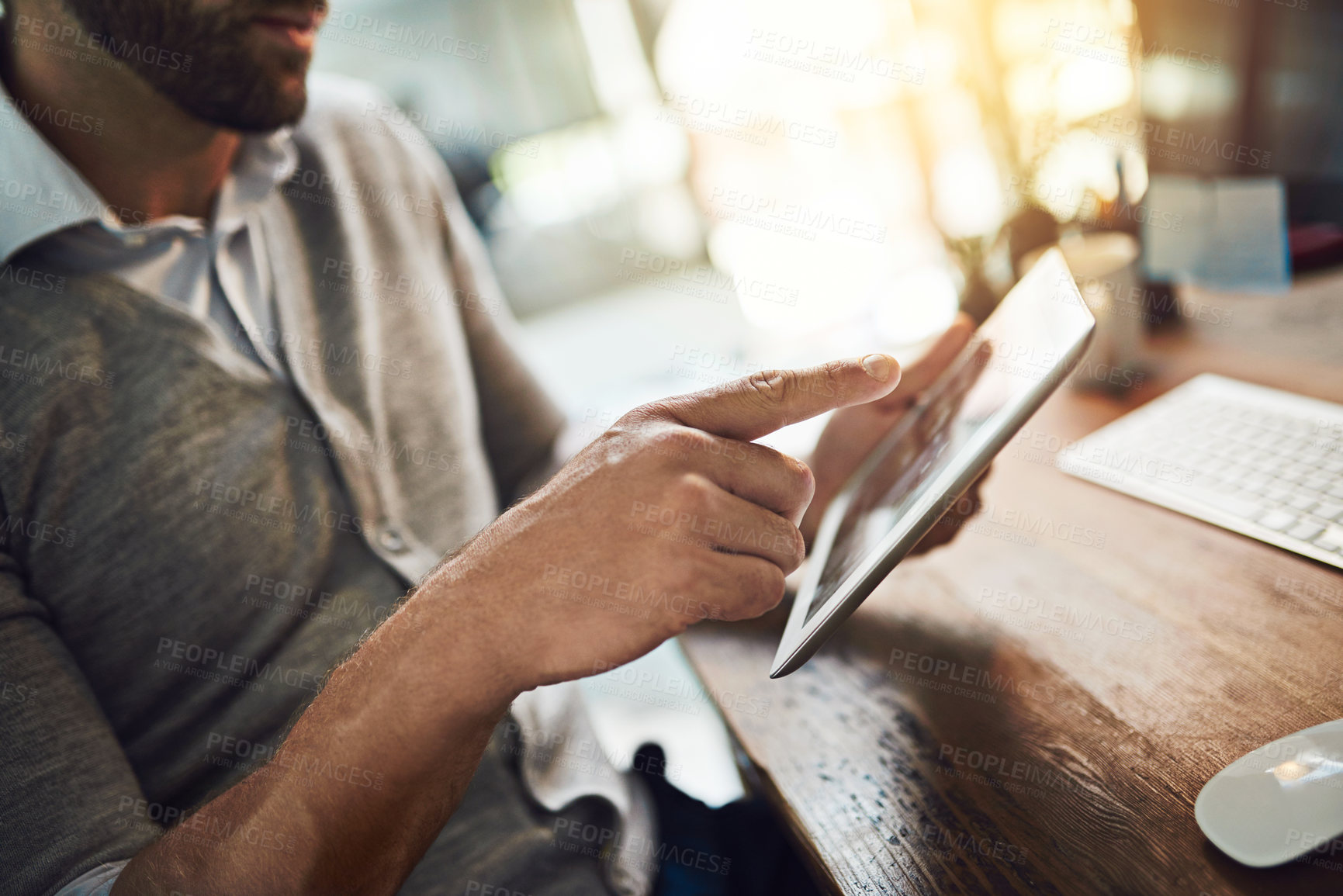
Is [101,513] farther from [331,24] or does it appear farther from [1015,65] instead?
[331,24]

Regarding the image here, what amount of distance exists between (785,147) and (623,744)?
154 inches

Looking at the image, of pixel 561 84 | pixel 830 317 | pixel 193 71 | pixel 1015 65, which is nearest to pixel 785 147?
pixel 830 317

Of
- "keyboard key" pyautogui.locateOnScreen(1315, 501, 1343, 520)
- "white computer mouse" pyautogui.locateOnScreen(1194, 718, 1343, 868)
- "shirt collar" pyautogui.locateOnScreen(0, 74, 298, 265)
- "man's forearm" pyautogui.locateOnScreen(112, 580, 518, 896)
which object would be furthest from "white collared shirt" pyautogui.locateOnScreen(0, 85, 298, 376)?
"keyboard key" pyautogui.locateOnScreen(1315, 501, 1343, 520)

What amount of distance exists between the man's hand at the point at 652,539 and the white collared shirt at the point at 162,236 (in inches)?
24.2

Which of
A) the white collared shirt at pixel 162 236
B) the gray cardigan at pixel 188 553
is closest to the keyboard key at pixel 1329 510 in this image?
the gray cardigan at pixel 188 553

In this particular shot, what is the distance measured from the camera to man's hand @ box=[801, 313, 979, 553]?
35.3 inches

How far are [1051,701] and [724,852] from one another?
1.46ft

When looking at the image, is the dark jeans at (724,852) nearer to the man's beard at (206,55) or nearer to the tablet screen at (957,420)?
the tablet screen at (957,420)

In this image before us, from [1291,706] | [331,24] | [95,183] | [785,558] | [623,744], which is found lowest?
[623,744]

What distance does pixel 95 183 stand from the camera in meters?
0.93

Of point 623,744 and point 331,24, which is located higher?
point 331,24

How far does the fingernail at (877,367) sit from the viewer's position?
55cm

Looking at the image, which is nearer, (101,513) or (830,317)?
(101,513)

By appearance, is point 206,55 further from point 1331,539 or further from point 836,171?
point 836,171
